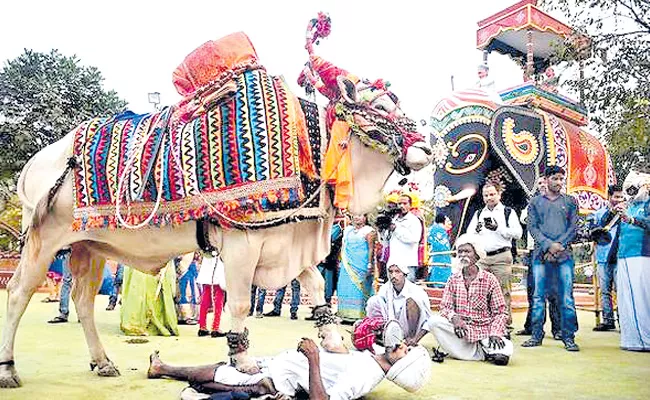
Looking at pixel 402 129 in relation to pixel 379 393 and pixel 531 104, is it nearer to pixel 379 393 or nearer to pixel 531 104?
pixel 379 393

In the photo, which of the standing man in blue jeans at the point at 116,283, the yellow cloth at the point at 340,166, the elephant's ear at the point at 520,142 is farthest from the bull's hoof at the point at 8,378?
the elephant's ear at the point at 520,142

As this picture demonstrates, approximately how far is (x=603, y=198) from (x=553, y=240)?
17.5 ft

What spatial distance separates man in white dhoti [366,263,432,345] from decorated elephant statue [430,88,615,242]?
4.45 metres

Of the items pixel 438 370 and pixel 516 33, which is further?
pixel 516 33

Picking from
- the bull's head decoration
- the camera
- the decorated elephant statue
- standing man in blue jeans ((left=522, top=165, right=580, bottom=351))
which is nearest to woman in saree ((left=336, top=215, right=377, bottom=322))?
the camera

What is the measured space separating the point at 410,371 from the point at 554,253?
297 cm

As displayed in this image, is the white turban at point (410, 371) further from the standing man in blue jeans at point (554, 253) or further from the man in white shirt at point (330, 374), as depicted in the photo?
the standing man in blue jeans at point (554, 253)

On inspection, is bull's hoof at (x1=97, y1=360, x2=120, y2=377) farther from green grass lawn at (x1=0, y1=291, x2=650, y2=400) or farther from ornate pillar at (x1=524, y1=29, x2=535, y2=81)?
ornate pillar at (x1=524, y1=29, x2=535, y2=81)

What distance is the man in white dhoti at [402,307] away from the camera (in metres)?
5.98

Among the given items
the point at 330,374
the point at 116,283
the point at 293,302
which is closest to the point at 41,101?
the point at 116,283

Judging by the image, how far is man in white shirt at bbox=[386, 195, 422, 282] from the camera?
771cm

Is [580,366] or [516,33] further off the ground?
[516,33]

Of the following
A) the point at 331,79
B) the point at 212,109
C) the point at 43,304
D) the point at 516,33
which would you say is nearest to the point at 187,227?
the point at 212,109

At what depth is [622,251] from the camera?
6438 millimetres
